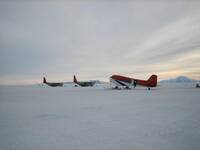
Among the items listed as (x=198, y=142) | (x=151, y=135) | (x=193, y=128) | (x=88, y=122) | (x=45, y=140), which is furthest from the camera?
(x=88, y=122)

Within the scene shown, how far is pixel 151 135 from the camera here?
4.52m

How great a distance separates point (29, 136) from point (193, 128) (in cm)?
523

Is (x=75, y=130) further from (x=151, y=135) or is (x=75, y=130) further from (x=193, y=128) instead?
(x=193, y=128)

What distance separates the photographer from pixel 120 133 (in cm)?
475

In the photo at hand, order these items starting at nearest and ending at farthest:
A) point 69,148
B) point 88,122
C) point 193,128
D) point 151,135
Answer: point 69,148 < point 151,135 < point 193,128 < point 88,122

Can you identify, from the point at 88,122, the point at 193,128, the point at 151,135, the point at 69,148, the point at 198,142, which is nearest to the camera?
the point at 69,148

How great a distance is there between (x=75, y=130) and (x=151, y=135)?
2.40 metres

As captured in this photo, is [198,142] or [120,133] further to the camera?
[120,133]

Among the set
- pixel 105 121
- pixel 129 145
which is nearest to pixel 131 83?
pixel 105 121

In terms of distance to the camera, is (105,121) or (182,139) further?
(105,121)

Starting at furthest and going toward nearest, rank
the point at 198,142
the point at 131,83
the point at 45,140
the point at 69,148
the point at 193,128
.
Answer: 1. the point at 131,83
2. the point at 193,128
3. the point at 45,140
4. the point at 198,142
5. the point at 69,148

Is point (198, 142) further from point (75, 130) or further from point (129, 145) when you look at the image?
point (75, 130)

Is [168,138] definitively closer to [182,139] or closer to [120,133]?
[182,139]

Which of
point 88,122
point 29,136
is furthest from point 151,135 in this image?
point 29,136
